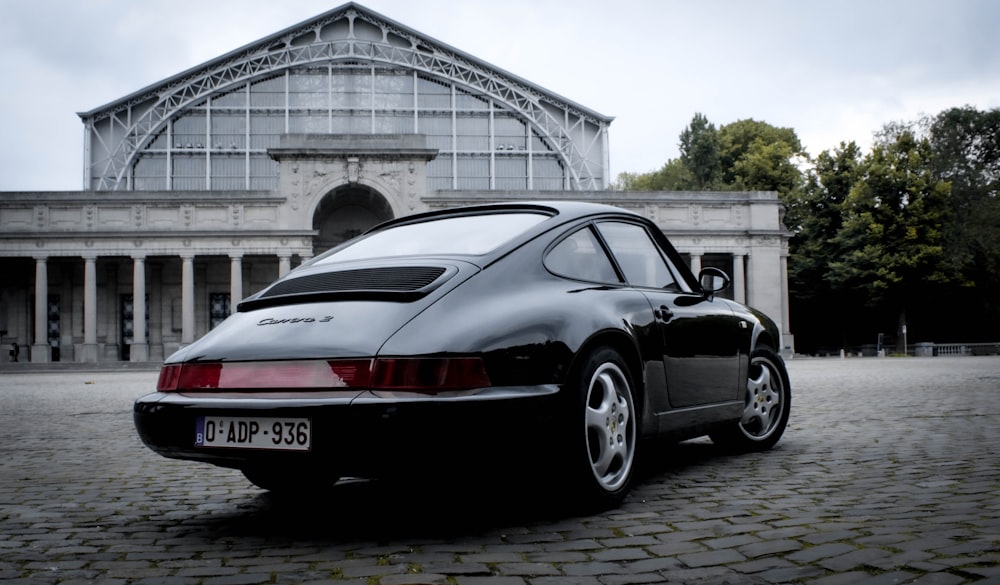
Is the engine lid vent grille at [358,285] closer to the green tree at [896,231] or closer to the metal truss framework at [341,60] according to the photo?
the green tree at [896,231]

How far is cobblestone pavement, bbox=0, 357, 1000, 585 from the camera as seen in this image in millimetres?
3158

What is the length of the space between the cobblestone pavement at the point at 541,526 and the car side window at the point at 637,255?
121cm

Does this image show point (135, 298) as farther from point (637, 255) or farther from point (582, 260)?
point (582, 260)

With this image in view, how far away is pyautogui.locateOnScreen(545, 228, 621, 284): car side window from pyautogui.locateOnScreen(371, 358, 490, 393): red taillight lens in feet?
3.36

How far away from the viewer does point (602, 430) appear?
13.7 ft

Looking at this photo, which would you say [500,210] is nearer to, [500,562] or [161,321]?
[500,562]

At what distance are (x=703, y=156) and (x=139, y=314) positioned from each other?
3896 cm

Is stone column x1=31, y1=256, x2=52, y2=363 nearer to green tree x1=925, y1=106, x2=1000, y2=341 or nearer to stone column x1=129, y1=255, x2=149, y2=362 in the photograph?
stone column x1=129, y1=255, x2=149, y2=362

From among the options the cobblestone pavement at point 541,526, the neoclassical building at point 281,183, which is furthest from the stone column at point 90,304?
the cobblestone pavement at point 541,526

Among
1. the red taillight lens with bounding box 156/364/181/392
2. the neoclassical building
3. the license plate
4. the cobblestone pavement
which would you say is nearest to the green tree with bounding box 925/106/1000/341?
the neoclassical building

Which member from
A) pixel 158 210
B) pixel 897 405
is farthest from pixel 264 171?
pixel 897 405

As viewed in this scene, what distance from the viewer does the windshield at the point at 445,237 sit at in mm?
4453

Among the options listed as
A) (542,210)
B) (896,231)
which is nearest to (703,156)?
(896,231)

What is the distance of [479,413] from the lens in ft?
11.5
